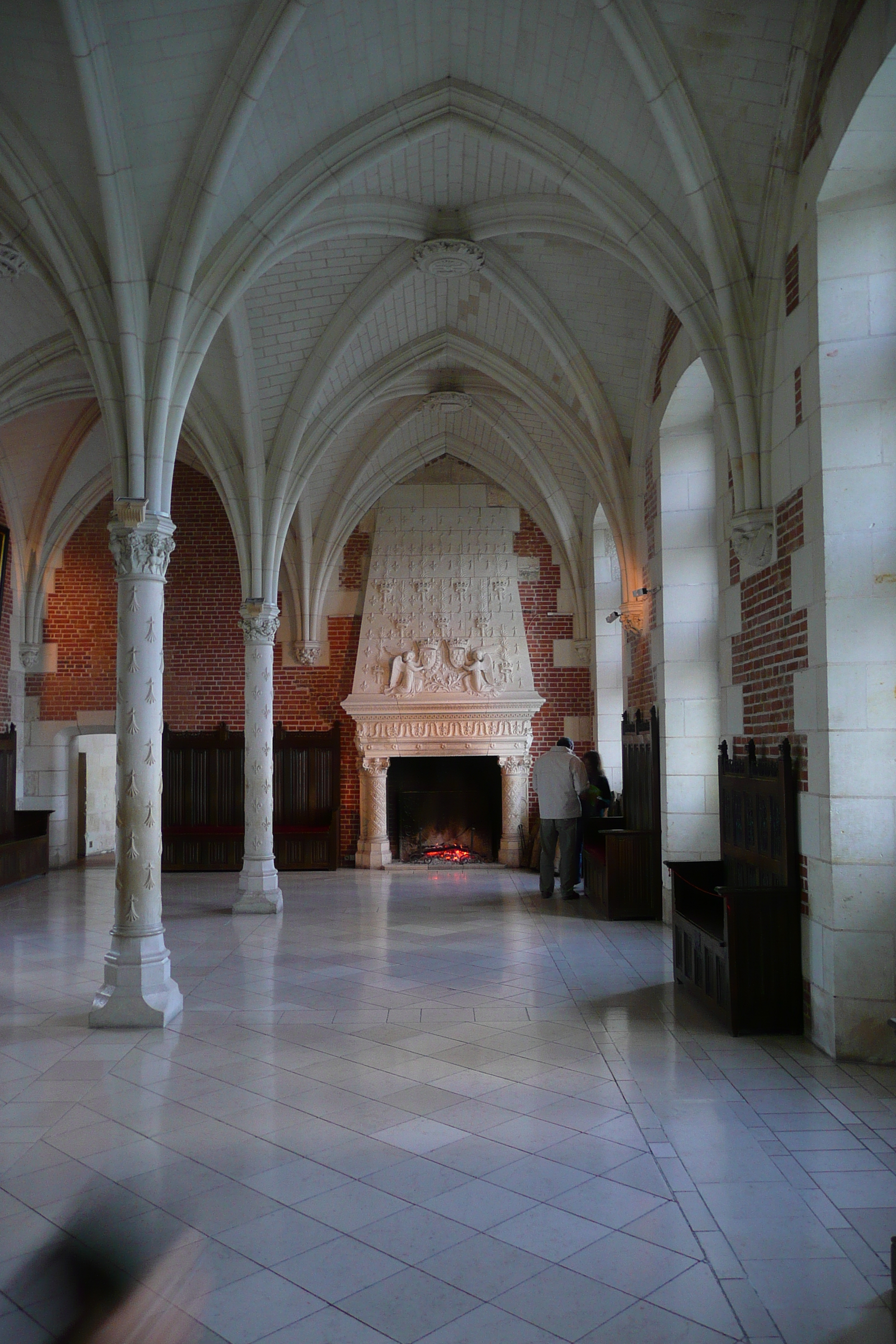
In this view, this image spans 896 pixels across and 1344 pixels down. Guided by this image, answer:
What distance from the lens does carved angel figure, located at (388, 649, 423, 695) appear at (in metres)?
13.7

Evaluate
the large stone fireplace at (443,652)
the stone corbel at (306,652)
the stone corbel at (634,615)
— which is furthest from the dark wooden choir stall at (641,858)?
the stone corbel at (306,652)

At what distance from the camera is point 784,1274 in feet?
9.14

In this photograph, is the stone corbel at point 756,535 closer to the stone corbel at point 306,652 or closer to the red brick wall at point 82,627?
the stone corbel at point 306,652

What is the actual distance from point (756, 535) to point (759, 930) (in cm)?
227

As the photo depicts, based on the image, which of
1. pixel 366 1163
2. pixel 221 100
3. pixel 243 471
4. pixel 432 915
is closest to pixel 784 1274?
pixel 366 1163

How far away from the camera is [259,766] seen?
9891 millimetres

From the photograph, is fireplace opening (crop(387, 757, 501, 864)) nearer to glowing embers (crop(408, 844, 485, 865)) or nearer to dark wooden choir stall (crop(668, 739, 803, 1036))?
glowing embers (crop(408, 844, 485, 865))

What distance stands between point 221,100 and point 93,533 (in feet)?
30.6

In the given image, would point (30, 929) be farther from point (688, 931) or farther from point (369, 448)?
point (369, 448)

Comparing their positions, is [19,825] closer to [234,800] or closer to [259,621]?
[234,800]

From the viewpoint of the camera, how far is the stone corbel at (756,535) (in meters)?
5.73

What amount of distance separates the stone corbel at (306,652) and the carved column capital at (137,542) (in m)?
7.90

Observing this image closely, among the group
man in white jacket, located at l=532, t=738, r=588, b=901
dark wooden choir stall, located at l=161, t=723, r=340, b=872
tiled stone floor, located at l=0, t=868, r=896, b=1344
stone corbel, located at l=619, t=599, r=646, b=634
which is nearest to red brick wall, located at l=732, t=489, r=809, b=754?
tiled stone floor, located at l=0, t=868, r=896, b=1344

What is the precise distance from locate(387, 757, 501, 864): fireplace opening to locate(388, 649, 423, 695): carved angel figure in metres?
1.15
